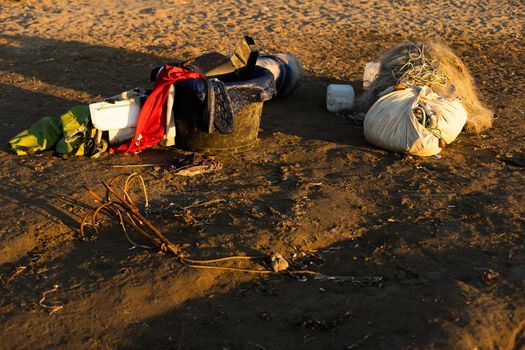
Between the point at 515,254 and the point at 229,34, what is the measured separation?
673 centimetres

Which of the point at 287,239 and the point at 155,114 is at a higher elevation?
the point at 155,114

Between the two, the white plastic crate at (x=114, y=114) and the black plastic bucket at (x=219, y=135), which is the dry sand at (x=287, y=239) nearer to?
the black plastic bucket at (x=219, y=135)

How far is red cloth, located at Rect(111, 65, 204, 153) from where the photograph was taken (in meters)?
5.98

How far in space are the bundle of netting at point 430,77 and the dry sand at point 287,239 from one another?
0.28 meters

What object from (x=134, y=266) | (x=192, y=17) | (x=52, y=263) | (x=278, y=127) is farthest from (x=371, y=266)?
(x=192, y=17)

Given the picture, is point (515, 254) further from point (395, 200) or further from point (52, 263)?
point (52, 263)

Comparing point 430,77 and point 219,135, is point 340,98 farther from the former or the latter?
point 219,135

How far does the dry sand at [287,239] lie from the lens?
389cm

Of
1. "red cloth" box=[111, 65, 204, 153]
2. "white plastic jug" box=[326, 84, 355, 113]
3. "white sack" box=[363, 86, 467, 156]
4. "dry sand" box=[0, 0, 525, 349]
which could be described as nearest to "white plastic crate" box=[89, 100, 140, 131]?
"red cloth" box=[111, 65, 204, 153]

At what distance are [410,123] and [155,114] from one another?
219 centimetres

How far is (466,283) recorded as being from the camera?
4238 mm

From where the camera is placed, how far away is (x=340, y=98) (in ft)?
24.1

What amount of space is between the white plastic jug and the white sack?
3.22 ft

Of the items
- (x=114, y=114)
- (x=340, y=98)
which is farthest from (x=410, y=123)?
(x=114, y=114)
